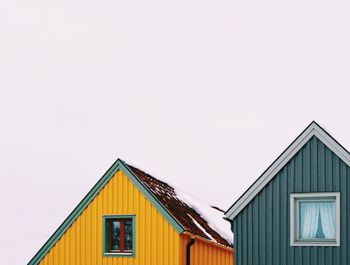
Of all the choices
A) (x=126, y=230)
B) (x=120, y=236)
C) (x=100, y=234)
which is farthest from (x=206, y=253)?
(x=100, y=234)

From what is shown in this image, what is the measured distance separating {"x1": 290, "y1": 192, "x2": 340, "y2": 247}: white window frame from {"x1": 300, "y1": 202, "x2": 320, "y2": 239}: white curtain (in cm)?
16

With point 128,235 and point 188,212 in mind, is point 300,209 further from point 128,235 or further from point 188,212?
point 188,212

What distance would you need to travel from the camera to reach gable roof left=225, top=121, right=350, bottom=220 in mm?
21734

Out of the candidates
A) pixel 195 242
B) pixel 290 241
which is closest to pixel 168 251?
pixel 195 242

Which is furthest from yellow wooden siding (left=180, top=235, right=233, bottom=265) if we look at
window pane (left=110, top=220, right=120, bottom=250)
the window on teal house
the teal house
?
the teal house

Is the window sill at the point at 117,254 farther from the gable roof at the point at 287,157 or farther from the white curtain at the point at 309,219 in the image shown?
the white curtain at the point at 309,219

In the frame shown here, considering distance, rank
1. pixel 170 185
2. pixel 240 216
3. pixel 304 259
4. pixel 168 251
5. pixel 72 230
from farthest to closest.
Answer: pixel 170 185 < pixel 72 230 < pixel 168 251 < pixel 240 216 < pixel 304 259

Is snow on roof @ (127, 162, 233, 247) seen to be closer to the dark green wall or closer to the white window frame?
the dark green wall

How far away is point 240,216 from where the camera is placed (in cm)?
2314

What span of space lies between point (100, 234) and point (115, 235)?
0.58 m

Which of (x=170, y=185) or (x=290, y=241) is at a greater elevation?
(x=170, y=185)

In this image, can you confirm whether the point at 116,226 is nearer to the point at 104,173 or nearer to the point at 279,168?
the point at 104,173

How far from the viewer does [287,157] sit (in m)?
22.5

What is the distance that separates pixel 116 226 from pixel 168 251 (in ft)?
8.25
